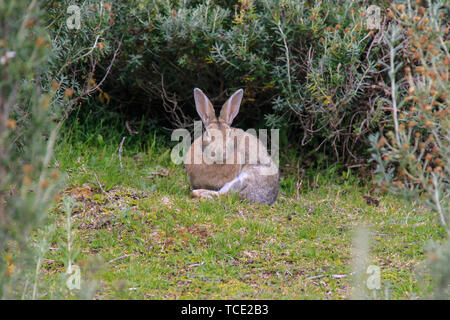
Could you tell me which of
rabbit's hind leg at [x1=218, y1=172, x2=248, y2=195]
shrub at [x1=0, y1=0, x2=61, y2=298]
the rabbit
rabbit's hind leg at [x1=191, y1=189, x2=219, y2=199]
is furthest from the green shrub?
shrub at [x1=0, y1=0, x2=61, y2=298]

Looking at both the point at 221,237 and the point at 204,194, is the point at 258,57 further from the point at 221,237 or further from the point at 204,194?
the point at 221,237

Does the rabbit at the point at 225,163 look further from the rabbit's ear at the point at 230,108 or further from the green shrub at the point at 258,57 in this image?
the green shrub at the point at 258,57

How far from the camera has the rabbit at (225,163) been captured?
594cm

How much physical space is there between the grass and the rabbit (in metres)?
0.16

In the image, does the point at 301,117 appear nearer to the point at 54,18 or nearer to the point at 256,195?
the point at 256,195

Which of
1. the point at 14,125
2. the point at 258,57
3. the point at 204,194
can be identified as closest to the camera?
the point at 14,125

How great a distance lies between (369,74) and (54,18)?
376 cm

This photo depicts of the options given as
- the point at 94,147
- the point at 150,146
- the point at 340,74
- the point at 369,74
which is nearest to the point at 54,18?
the point at 94,147

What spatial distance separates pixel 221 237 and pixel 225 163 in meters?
1.34

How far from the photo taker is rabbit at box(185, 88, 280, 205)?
5938mm

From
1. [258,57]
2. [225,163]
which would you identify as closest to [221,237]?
[225,163]

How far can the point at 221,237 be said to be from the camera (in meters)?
4.91

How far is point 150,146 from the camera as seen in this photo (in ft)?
25.1
